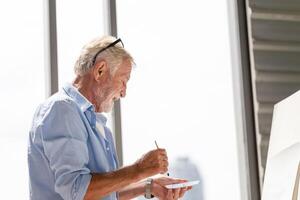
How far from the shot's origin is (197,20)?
2.91m

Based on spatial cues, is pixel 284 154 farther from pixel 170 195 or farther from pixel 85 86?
pixel 85 86

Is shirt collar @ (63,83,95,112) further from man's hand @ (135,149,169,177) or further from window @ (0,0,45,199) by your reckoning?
window @ (0,0,45,199)

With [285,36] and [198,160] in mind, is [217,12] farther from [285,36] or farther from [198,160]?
[198,160]

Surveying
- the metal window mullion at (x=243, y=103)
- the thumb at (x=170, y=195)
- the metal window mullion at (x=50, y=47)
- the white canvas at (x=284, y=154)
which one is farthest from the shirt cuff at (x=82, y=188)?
the metal window mullion at (x=243, y=103)

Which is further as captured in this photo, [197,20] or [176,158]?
[197,20]

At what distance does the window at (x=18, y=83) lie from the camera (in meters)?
2.32

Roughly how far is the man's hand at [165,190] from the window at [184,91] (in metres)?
0.54

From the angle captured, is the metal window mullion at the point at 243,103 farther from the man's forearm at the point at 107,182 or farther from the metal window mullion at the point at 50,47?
the man's forearm at the point at 107,182

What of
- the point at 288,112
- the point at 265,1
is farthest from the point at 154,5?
the point at 288,112

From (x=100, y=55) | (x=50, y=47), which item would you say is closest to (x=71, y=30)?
(x=50, y=47)

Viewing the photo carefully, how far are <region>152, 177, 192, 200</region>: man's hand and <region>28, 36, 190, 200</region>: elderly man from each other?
22 cm

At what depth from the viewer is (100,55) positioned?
1.81m

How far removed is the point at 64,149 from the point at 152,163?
281 millimetres

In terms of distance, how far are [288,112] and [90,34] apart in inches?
41.2
